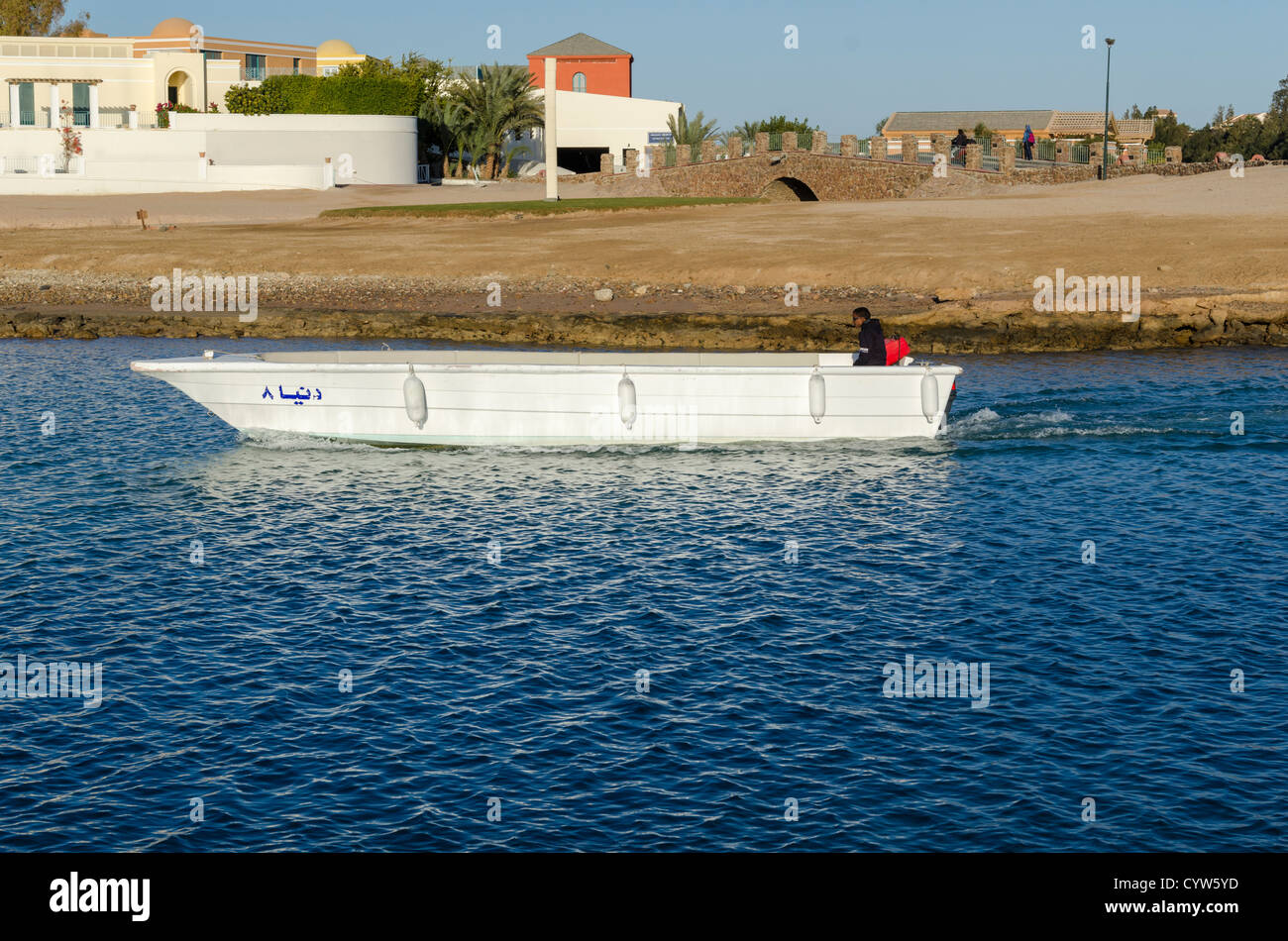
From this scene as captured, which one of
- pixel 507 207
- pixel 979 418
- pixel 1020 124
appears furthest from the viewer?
pixel 1020 124

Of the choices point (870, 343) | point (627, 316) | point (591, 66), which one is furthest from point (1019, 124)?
point (870, 343)

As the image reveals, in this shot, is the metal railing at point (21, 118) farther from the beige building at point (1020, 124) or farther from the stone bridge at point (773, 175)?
the beige building at point (1020, 124)

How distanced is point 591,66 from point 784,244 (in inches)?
2340

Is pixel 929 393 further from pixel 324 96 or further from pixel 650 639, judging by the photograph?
pixel 324 96

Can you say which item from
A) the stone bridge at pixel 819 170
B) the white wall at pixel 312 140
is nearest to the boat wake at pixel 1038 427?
the stone bridge at pixel 819 170

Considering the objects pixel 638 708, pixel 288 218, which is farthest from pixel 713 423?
pixel 288 218

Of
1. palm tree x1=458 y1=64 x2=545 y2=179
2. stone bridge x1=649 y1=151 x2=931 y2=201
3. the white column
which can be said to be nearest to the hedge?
palm tree x1=458 y1=64 x2=545 y2=179

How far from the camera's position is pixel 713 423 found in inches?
987

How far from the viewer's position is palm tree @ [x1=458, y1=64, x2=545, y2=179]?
8225 cm

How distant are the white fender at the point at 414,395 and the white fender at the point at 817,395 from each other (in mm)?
6999

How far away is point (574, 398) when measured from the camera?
81.5 feet

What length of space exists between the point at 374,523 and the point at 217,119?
199 ft

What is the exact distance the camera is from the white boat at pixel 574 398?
24703mm

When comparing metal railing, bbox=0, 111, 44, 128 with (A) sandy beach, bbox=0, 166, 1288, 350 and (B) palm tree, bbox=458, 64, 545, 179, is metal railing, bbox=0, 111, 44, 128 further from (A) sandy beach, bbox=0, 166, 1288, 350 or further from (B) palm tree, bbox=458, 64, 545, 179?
(A) sandy beach, bbox=0, 166, 1288, 350
